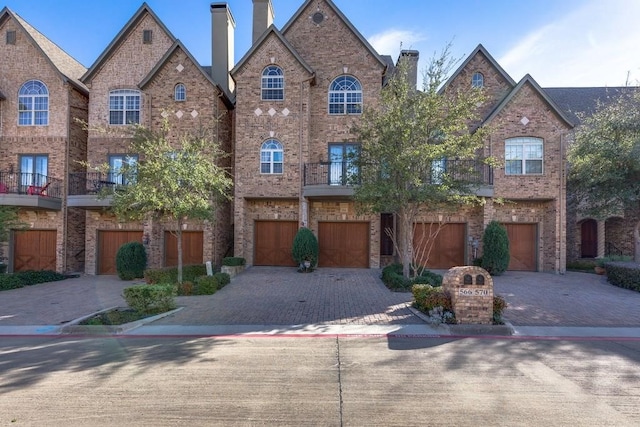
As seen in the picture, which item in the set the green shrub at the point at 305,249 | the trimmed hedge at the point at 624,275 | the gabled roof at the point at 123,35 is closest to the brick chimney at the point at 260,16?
the gabled roof at the point at 123,35

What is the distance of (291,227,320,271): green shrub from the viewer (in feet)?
48.4

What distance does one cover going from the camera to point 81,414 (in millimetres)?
4121

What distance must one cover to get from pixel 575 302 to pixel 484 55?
510 inches

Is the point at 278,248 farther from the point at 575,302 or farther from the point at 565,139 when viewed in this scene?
the point at 565,139

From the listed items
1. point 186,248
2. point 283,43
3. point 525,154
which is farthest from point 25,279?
point 525,154

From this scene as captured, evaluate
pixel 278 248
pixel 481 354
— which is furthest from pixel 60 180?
pixel 481 354

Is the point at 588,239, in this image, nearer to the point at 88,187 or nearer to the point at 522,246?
the point at 522,246

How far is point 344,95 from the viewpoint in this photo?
54.9 ft

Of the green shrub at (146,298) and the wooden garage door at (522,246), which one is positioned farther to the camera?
the wooden garage door at (522,246)

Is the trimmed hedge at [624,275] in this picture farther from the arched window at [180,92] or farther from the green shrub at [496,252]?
the arched window at [180,92]

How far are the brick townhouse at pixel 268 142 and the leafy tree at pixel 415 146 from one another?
462cm

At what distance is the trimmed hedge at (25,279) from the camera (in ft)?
42.3

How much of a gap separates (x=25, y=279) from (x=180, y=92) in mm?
10699

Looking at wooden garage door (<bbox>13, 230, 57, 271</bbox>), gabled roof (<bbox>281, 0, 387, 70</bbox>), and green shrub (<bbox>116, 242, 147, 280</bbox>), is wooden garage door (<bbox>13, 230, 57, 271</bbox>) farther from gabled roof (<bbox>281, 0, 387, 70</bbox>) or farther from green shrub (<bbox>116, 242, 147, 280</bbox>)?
gabled roof (<bbox>281, 0, 387, 70</bbox>)
